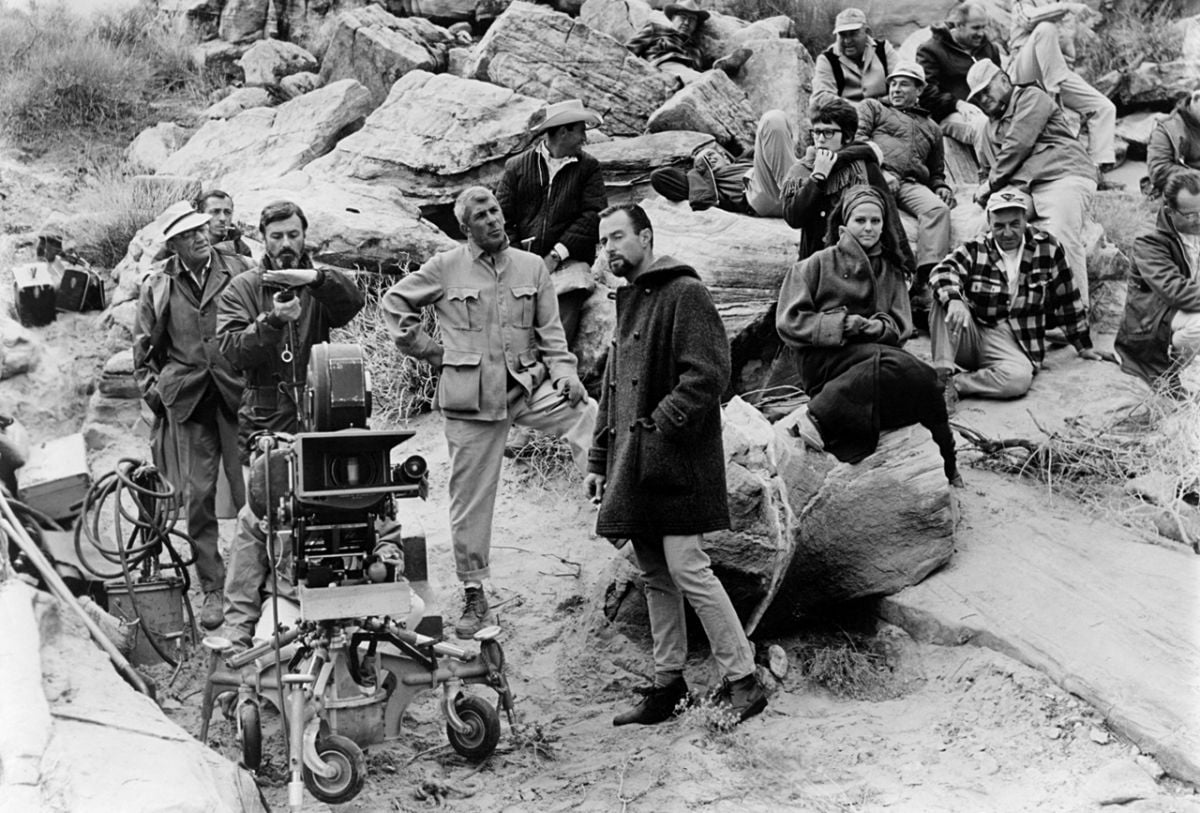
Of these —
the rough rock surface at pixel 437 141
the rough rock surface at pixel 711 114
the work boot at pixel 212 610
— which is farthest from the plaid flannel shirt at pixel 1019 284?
the work boot at pixel 212 610

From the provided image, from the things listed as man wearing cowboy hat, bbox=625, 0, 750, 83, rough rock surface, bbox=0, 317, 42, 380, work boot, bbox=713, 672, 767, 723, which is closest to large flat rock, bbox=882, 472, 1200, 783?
work boot, bbox=713, 672, 767, 723

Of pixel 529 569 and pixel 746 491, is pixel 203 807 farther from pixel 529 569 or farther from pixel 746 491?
pixel 529 569

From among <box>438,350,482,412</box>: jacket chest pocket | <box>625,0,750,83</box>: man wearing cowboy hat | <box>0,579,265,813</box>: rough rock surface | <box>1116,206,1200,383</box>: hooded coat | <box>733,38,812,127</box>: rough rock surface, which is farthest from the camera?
<box>625,0,750,83</box>: man wearing cowboy hat

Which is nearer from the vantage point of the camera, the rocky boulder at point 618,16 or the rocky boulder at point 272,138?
the rocky boulder at point 272,138

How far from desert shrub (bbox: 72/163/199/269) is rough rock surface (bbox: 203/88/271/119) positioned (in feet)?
8.26

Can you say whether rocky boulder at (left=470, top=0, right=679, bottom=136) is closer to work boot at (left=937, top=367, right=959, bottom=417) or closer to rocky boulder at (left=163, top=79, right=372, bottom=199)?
rocky boulder at (left=163, top=79, right=372, bottom=199)

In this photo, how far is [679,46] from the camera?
13562 mm

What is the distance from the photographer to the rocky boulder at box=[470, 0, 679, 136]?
12055 millimetres

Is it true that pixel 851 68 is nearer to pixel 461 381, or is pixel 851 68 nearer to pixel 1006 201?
pixel 1006 201

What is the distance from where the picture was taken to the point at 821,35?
15.7m

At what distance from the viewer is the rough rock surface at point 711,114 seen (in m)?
11.4

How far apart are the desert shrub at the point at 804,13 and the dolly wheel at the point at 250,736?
1266cm

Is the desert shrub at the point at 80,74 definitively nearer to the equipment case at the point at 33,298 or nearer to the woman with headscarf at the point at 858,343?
the equipment case at the point at 33,298

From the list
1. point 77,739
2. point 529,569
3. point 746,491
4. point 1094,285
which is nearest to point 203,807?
point 77,739
